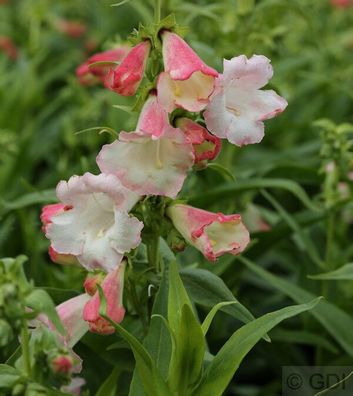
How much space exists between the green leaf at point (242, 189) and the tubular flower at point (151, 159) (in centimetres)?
76

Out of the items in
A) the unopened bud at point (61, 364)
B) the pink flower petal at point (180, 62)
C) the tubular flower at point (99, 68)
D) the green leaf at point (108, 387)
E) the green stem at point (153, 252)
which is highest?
Result: the tubular flower at point (99, 68)

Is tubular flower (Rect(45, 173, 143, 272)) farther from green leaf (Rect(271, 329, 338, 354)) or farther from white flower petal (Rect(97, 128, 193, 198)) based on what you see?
green leaf (Rect(271, 329, 338, 354))

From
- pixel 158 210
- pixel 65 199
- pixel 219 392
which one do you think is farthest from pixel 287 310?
pixel 65 199

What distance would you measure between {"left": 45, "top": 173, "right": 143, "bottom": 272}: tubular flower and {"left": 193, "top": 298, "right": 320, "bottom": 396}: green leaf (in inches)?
8.7

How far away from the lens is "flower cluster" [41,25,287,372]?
4.58 feet

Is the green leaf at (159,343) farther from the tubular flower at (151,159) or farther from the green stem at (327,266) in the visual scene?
the green stem at (327,266)

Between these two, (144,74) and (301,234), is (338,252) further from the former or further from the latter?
(144,74)

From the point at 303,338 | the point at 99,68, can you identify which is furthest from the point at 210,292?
the point at 99,68

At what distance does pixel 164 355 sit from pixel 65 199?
12.0 inches

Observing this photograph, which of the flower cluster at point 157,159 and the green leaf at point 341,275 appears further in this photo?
the green leaf at point 341,275

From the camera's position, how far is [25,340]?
1.30 meters

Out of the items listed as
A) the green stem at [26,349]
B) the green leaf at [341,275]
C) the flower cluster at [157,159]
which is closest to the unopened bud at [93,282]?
the flower cluster at [157,159]

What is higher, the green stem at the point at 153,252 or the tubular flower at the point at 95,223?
the tubular flower at the point at 95,223

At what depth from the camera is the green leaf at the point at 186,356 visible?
1.40m
